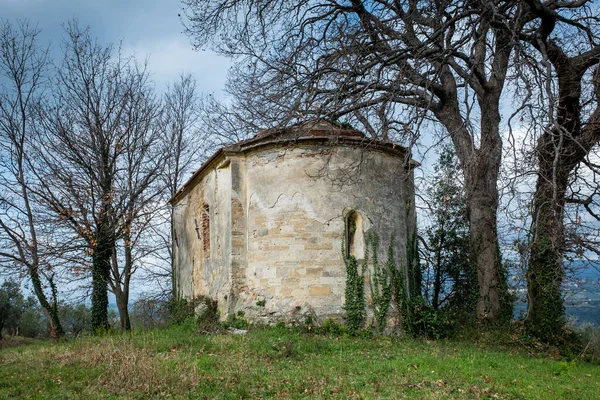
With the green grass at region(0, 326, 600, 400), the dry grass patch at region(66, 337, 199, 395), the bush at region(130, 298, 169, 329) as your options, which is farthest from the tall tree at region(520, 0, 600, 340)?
the bush at region(130, 298, 169, 329)

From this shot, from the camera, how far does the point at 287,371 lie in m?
7.74

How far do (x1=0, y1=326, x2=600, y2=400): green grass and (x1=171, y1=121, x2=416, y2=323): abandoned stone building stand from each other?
1718mm

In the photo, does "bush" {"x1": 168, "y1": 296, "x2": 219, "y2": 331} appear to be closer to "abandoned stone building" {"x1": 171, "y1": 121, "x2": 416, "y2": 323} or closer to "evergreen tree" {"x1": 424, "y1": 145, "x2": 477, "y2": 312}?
"abandoned stone building" {"x1": 171, "y1": 121, "x2": 416, "y2": 323}

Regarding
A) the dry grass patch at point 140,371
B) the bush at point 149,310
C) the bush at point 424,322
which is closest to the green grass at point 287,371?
the dry grass patch at point 140,371

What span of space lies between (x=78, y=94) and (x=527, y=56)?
15.8 meters

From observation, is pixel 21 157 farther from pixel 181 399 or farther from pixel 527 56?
pixel 527 56

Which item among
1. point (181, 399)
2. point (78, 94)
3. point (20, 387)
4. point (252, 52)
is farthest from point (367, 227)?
point (78, 94)

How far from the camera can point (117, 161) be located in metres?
19.5

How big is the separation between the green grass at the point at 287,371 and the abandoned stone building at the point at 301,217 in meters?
1.72

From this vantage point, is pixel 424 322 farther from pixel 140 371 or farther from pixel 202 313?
pixel 140 371

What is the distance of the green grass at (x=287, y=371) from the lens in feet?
22.2

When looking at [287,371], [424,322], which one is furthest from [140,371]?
[424,322]

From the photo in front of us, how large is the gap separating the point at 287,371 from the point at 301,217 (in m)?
5.10

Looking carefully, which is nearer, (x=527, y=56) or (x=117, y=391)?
A: (x=117, y=391)
